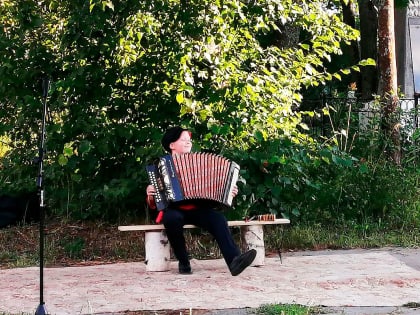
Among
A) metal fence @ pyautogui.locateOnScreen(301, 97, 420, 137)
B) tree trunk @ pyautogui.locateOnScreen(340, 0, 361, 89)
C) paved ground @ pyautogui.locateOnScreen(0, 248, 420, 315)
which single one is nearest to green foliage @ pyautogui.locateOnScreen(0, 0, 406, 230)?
paved ground @ pyautogui.locateOnScreen(0, 248, 420, 315)

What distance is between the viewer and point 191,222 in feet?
21.8

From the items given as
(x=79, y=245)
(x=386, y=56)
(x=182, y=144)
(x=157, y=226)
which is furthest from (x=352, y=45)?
(x=157, y=226)

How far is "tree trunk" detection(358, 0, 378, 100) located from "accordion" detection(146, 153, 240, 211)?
24.2ft

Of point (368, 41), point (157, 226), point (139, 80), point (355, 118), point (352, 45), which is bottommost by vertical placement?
point (157, 226)

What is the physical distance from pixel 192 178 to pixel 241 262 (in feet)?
3.26

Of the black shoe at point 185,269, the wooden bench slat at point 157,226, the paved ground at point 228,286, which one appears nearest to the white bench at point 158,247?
the wooden bench slat at point 157,226

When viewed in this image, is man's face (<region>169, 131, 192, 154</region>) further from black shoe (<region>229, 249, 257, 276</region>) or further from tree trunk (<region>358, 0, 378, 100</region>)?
tree trunk (<region>358, 0, 378, 100</region>)

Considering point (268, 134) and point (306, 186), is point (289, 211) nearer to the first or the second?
point (306, 186)

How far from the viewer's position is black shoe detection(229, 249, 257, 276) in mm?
6027

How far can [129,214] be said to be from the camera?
8.75 metres

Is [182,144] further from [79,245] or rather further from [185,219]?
[79,245]

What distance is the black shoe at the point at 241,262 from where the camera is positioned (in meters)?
6.03

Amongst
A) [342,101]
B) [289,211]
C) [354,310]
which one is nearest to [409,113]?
[342,101]

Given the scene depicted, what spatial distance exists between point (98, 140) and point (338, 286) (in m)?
3.53
